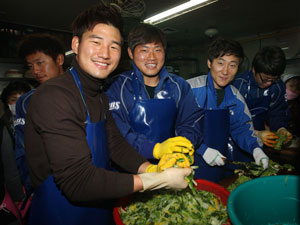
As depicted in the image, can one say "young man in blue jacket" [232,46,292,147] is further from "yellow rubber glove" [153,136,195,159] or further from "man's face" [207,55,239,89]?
"yellow rubber glove" [153,136,195,159]

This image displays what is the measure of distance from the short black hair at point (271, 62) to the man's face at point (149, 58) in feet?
5.85

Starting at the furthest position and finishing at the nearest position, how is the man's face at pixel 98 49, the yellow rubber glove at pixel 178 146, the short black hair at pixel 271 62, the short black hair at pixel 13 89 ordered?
the short black hair at pixel 13 89, the short black hair at pixel 271 62, the yellow rubber glove at pixel 178 146, the man's face at pixel 98 49

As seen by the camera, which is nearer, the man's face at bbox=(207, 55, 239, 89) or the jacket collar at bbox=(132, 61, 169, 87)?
the jacket collar at bbox=(132, 61, 169, 87)

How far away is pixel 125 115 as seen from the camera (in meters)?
1.89

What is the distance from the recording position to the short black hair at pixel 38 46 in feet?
6.79

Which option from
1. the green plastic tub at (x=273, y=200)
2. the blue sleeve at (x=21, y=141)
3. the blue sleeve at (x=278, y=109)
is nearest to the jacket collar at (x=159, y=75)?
the blue sleeve at (x=21, y=141)

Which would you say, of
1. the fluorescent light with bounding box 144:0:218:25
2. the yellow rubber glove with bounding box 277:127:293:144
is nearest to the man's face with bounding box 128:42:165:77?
the yellow rubber glove with bounding box 277:127:293:144

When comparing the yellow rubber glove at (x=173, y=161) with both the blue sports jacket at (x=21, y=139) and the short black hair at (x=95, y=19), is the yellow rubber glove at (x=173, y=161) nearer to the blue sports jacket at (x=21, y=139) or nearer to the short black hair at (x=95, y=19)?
the short black hair at (x=95, y=19)

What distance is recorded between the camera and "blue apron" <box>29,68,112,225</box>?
1157 mm

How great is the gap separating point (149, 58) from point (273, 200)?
5.12 ft

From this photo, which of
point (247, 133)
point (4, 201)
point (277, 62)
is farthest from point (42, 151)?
point (277, 62)

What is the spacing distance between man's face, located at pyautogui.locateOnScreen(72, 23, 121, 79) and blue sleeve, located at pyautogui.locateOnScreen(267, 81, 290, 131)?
9.36 feet

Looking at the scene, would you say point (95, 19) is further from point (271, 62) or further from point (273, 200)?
point (271, 62)

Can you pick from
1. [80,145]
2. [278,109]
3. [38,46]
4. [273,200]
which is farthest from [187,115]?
[278,109]
